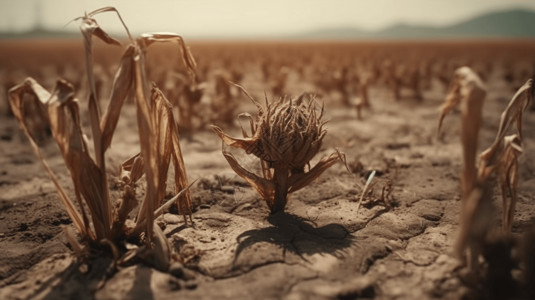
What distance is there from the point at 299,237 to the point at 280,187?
1.15 feet

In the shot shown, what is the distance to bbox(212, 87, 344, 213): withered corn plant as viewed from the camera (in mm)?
2207

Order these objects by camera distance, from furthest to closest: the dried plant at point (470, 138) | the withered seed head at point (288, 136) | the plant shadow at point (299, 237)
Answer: the withered seed head at point (288, 136) → the plant shadow at point (299, 237) → the dried plant at point (470, 138)

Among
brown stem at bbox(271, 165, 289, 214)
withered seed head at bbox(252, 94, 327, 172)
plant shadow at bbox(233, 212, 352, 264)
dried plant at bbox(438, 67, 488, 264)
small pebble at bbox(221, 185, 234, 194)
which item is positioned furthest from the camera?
small pebble at bbox(221, 185, 234, 194)

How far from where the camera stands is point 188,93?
4715 mm

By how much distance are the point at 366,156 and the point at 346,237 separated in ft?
5.67

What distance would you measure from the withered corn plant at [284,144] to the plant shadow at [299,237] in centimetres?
19

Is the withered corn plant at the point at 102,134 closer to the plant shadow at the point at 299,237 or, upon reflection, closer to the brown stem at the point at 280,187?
the plant shadow at the point at 299,237

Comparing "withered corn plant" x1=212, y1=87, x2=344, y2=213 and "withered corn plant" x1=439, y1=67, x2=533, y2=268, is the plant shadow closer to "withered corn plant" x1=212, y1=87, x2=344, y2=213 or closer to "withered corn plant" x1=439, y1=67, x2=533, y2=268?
"withered corn plant" x1=212, y1=87, x2=344, y2=213

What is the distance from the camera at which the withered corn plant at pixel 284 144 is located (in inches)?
86.9

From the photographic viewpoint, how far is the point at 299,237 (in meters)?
2.20

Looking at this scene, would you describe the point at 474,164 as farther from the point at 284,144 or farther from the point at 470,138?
the point at 284,144

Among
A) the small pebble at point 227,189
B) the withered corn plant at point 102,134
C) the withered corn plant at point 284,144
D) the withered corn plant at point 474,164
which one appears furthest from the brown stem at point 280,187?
the withered corn plant at point 474,164

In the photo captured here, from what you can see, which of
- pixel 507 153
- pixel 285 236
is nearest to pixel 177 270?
pixel 285 236

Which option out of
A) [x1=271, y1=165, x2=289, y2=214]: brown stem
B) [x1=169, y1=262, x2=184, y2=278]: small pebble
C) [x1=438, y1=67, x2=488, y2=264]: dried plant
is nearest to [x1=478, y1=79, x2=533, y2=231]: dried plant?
[x1=438, y1=67, x2=488, y2=264]: dried plant
